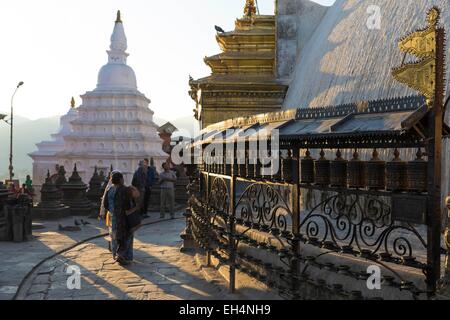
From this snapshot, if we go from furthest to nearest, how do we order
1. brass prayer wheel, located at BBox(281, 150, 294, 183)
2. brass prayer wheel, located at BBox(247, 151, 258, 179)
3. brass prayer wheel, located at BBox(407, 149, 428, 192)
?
1. brass prayer wheel, located at BBox(247, 151, 258, 179)
2. brass prayer wheel, located at BBox(281, 150, 294, 183)
3. brass prayer wheel, located at BBox(407, 149, 428, 192)

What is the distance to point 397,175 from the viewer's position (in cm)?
379

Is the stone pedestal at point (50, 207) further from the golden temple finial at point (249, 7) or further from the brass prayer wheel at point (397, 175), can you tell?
the brass prayer wheel at point (397, 175)

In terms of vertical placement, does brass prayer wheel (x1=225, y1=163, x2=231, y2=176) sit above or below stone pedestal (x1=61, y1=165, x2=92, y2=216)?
above

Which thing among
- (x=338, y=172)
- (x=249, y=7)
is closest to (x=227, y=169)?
(x=338, y=172)

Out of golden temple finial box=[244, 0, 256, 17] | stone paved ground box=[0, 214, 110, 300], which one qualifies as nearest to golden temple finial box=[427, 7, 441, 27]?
stone paved ground box=[0, 214, 110, 300]

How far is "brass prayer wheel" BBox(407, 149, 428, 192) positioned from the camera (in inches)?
142

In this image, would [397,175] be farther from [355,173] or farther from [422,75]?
[422,75]

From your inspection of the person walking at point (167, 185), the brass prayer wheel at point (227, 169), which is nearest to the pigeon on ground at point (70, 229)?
the person walking at point (167, 185)

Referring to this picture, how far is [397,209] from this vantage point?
12.3ft

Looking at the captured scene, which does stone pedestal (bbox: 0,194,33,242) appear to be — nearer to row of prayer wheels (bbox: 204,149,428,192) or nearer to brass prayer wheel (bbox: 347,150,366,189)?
row of prayer wheels (bbox: 204,149,428,192)

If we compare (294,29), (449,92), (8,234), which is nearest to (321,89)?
(449,92)

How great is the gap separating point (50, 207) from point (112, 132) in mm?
17902

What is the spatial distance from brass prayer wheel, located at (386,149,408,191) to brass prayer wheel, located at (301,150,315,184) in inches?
39.7
